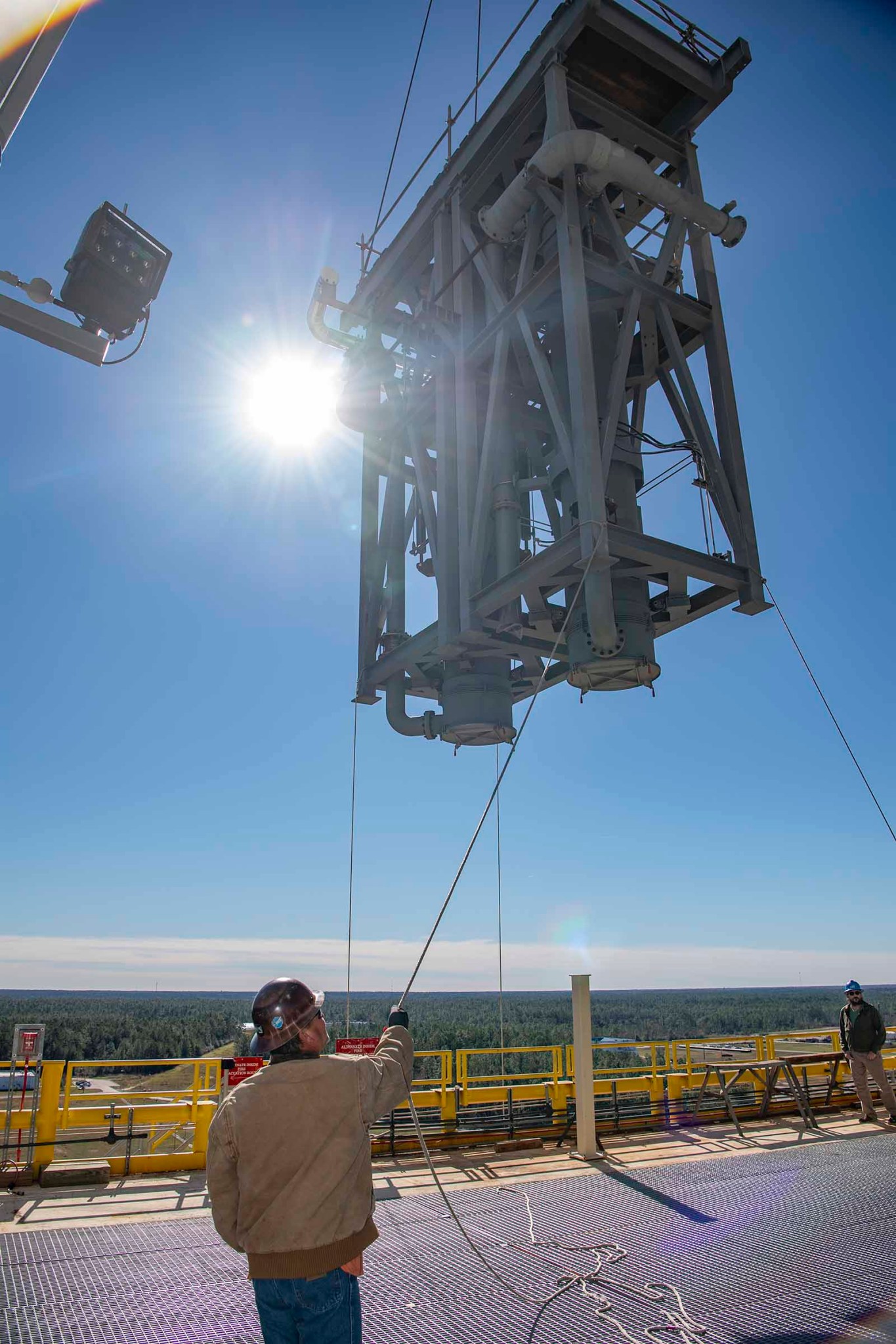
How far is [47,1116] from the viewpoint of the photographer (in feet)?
28.5

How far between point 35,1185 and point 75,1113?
1121 mm

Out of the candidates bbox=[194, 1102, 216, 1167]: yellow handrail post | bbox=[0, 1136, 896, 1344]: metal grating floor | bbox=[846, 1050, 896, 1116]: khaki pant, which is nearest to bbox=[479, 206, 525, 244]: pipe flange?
bbox=[0, 1136, 896, 1344]: metal grating floor

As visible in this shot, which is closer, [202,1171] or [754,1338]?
[754,1338]

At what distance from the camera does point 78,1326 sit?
472cm

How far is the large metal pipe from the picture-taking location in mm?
9539

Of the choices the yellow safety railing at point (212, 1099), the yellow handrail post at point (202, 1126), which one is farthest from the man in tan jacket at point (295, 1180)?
the yellow handrail post at point (202, 1126)

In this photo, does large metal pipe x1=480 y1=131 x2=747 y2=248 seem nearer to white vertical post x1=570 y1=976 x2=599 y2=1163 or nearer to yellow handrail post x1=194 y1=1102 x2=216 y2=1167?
white vertical post x1=570 y1=976 x2=599 y2=1163

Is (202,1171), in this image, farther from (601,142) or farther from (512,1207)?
(601,142)

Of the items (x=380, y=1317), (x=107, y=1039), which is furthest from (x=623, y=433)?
(x=107, y=1039)

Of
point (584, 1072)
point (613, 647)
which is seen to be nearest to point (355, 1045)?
point (584, 1072)

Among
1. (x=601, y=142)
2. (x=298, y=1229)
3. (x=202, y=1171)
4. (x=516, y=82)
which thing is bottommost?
(x=202, y=1171)

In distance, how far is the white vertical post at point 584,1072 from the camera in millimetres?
9367

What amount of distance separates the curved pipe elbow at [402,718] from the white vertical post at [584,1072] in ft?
13.5

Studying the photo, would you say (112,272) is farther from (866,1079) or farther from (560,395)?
(866,1079)
